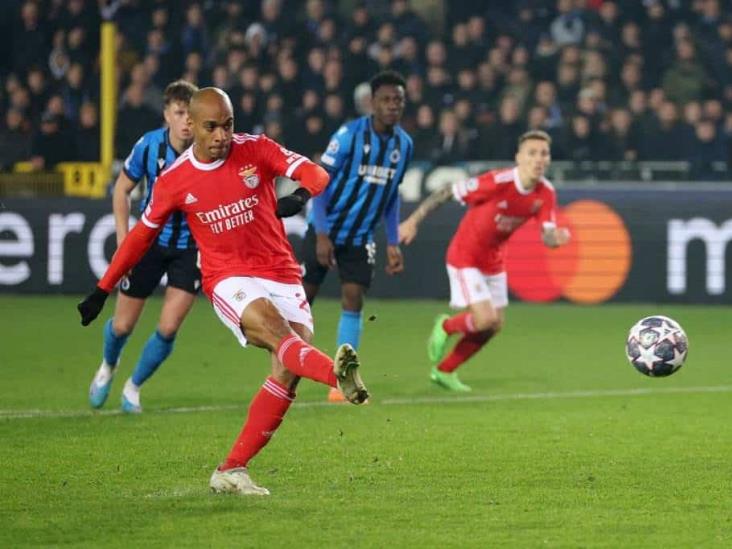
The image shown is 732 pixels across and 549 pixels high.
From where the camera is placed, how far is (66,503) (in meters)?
6.73

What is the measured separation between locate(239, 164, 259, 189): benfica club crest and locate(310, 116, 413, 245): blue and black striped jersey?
3.83 metres

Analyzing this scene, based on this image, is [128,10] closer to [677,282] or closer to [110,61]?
[110,61]

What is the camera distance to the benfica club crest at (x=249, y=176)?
23.0 ft

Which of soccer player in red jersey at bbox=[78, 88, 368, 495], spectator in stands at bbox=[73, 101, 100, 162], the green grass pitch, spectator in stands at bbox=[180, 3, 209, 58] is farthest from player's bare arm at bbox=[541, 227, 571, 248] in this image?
spectator in stands at bbox=[180, 3, 209, 58]

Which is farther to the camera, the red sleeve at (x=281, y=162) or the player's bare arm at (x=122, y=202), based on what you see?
the player's bare arm at (x=122, y=202)

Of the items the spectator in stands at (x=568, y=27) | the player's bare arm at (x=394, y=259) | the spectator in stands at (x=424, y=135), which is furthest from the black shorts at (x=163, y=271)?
the spectator in stands at (x=568, y=27)

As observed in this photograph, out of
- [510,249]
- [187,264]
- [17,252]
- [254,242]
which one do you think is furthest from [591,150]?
[254,242]

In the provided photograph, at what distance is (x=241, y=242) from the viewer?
706cm

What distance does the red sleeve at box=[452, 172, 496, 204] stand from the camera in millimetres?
11516

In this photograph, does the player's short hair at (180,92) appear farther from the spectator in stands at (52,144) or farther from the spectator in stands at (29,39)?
the spectator in stands at (29,39)

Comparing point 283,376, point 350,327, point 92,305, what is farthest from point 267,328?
point 350,327

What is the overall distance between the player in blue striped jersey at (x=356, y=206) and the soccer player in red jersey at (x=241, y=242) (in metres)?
3.65

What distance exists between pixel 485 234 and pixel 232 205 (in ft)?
15.5

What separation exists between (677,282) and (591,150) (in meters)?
1.84
